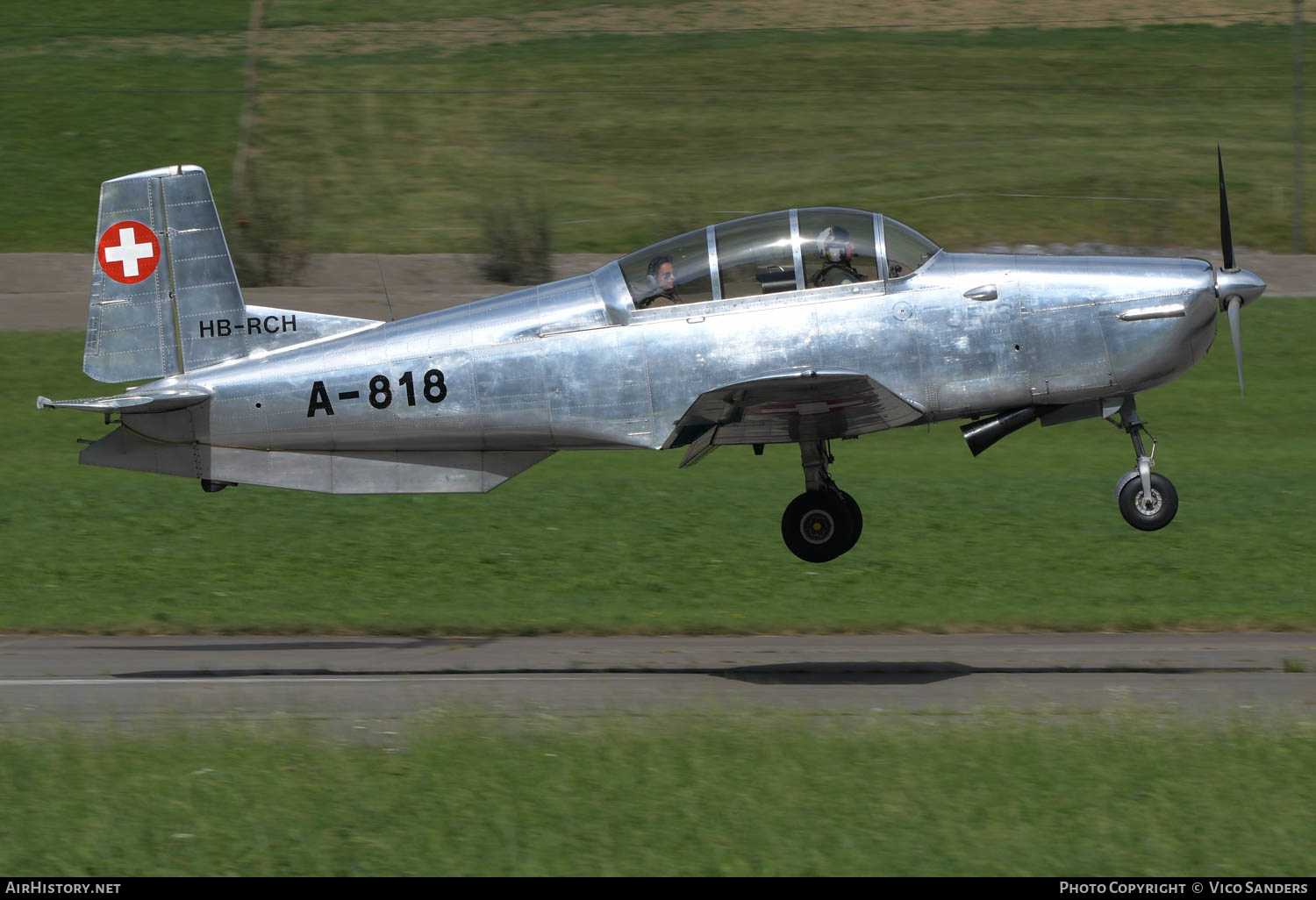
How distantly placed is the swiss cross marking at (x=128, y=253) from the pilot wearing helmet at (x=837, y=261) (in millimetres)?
5727

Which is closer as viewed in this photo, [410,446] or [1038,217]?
[410,446]

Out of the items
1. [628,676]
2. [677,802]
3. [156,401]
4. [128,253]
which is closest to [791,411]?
[628,676]

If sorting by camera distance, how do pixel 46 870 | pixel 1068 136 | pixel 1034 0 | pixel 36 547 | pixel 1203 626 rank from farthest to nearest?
pixel 1034 0, pixel 1068 136, pixel 36 547, pixel 1203 626, pixel 46 870

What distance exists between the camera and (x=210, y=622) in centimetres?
1658

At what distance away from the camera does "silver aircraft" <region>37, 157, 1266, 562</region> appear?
12.2 m

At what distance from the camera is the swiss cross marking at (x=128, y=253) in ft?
43.8

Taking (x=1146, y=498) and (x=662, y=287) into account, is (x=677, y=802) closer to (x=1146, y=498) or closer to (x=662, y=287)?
(x=662, y=287)

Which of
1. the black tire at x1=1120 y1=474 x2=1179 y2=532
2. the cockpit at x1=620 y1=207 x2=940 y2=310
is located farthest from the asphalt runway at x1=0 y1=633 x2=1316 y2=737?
the cockpit at x1=620 y1=207 x2=940 y2=310

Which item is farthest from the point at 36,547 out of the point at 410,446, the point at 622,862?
the point at 622,862

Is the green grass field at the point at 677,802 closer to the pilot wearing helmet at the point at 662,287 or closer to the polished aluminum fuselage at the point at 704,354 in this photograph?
the polished aluminum fuselage at the point at 704,354

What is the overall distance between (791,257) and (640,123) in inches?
1441

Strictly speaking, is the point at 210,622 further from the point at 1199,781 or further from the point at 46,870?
the point at 1199,781

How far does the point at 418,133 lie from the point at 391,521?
29.1 meters

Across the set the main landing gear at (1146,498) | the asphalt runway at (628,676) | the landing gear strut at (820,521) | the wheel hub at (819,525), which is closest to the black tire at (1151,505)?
the main landing gear at (1146,498)
